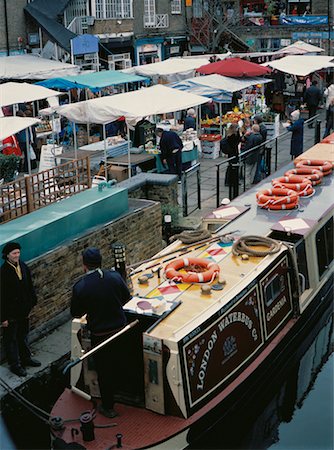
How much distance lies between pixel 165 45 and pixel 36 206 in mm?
27083

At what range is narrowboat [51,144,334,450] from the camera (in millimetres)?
6605

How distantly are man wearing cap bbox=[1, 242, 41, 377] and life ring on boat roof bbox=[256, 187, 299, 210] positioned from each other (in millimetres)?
3593

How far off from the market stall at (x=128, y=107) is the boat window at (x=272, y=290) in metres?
7.19

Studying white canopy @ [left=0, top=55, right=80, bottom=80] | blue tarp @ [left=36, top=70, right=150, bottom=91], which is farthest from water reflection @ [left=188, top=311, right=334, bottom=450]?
white canopy @ [left=0, top=55, right=80, bottom=80]

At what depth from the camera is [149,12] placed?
113ft

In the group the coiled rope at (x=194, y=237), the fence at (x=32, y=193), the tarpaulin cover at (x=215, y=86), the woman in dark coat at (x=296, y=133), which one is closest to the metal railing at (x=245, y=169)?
the woman in dark coat at (x=296, y=133)

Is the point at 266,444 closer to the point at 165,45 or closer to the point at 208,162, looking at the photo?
the point at 208,162

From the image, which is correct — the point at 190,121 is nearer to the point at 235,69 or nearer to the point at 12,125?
the point at 235,69

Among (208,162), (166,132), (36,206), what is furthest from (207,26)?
(36,206)

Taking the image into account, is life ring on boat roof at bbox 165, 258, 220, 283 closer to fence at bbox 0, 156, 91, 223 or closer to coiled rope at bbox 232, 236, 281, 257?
coiled rope at bbox 232, 236, 281, 257

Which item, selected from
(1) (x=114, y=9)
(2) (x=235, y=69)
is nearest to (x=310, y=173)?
(2) (x=235, y=69)

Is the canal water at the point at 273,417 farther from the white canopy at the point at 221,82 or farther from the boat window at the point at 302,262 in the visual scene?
the white canopy at the point at 221,82

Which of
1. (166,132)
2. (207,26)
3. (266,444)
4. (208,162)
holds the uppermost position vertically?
(207,26)

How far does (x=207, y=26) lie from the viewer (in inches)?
1435
